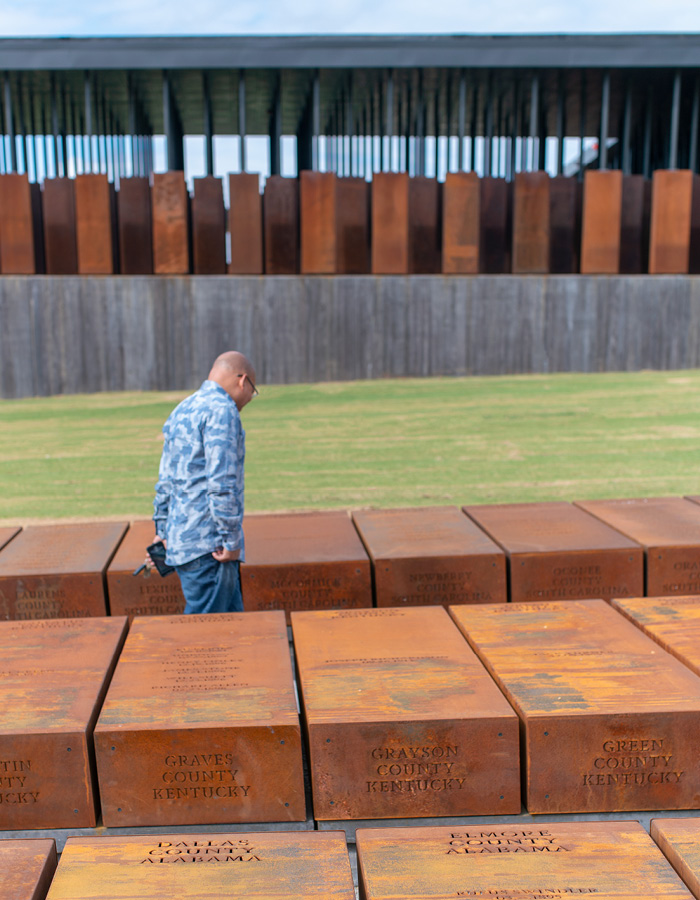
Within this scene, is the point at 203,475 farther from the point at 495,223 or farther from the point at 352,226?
the point at 495,223

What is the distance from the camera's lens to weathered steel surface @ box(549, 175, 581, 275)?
1478 cm

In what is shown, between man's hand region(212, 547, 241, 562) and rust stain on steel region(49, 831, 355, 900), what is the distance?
2101 millimetres

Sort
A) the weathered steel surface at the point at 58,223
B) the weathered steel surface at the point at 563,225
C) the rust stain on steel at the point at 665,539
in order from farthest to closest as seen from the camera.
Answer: the weathered steel surface at the point at 563,225 < the weathered steel surface at the point at 58,223 < the rust stain on steel at the point at 665,539

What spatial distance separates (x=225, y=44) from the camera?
15.6 meters

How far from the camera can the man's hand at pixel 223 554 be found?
15.1 feet

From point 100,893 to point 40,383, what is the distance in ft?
42.4

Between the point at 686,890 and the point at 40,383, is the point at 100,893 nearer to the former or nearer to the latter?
the point at 686,890

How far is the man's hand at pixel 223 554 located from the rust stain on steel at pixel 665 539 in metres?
2.76

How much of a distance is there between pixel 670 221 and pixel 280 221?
23.4ft

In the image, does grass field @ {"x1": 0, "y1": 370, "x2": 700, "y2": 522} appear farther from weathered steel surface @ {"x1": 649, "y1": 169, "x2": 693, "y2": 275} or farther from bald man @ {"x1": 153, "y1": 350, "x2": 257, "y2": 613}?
bald man @ {"x1": 153, "y1": 350, "x2": 257, "y2": 613}

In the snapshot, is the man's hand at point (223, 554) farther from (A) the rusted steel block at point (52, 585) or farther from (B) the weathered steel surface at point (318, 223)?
(B) the weathered steel surface at point (318, 223)

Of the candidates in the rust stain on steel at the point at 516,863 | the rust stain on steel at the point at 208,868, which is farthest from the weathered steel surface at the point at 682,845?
the rust stain on steel at the point at 208,868

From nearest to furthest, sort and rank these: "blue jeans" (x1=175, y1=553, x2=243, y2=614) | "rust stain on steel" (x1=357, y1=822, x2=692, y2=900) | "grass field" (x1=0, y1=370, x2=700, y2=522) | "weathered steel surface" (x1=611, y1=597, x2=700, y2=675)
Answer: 1. "rust stain on steel" (x1=357, y1=822, x2=692, y2=900)
2. "weathered steel surface" (x1=611, y1=597, x2=700, y2=675)
3. "blue jeans" (x1=175, y1=553, x2=243, y2=614)
4. "grass field" (x1=0, y1=370, x2=700, y2=522)

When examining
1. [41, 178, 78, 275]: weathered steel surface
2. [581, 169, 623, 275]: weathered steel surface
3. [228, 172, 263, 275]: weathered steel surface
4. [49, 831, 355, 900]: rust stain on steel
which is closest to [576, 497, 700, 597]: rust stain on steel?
[49, 831, 355, 900]: rust stain on steel
